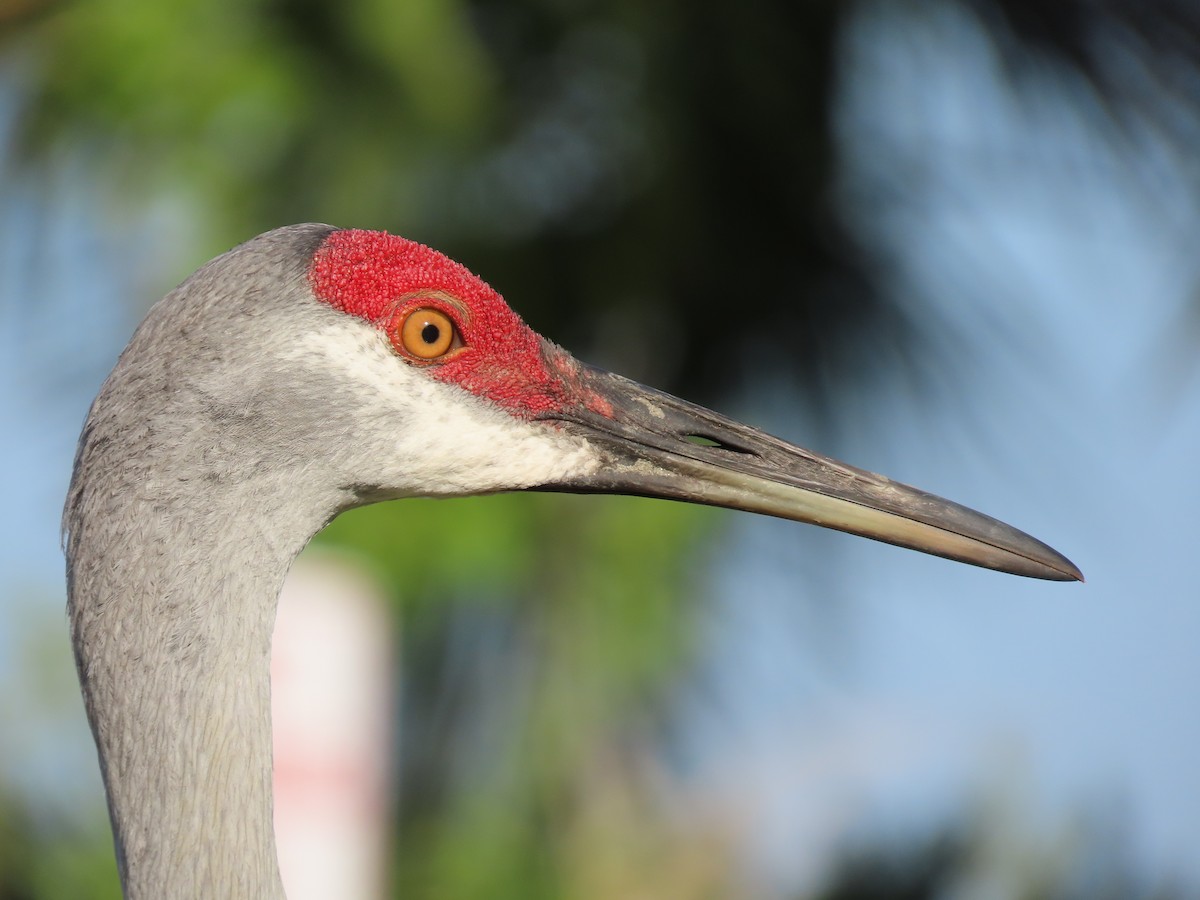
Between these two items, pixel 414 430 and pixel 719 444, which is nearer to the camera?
pixel 414 430

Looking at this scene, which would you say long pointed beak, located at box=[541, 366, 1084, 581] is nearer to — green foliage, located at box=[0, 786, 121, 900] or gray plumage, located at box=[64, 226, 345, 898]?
gray plumage, located at box=[64, 226, 345, 898]

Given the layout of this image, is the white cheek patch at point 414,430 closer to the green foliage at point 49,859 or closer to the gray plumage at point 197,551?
the gray plumage at point 197,551

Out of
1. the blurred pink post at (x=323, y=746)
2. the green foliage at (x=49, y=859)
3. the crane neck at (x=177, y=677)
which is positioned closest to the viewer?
the crane neck at (x=177, y=677)

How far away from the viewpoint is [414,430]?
2104 millimetres

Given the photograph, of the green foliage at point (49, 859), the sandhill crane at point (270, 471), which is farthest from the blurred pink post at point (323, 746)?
the green foliage at point (49, 859)

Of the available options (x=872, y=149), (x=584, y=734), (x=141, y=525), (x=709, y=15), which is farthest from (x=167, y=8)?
(x=141, y=525)

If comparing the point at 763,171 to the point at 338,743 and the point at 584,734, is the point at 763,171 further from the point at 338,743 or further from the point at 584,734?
the point at 338,743

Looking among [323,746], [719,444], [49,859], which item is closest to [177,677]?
[719,444]

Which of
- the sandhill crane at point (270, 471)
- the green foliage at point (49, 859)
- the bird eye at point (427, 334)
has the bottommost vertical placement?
the green foliage at point (49, 859)

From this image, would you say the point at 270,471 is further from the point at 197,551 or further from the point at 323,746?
the point at 323,746

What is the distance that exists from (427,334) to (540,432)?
270mm

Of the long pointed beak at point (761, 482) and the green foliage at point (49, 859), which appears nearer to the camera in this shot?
the long pointed beak at point (761, 482)

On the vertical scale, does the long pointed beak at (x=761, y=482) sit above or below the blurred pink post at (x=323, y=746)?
above

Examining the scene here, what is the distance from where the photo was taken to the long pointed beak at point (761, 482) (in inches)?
86.8
